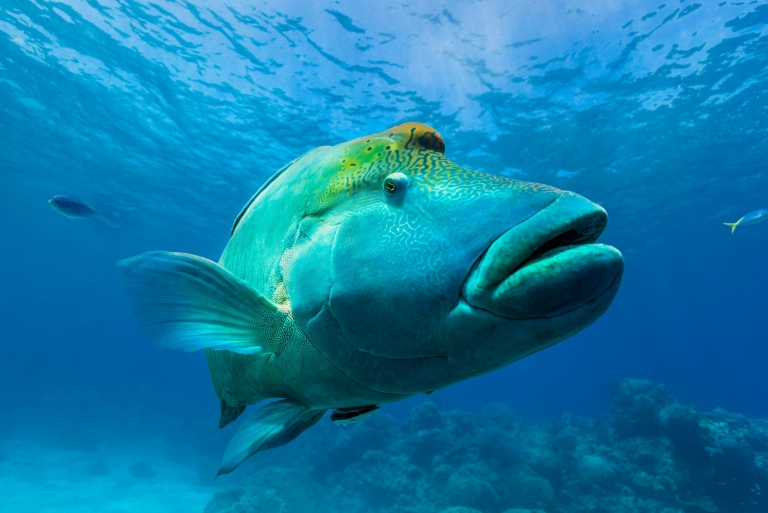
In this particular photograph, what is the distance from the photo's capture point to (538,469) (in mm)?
13602

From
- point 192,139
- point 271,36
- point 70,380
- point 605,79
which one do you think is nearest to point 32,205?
point 70,380

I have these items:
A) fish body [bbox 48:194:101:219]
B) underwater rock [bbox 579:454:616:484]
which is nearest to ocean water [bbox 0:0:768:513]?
underwater rock [bbox 579:454:616:484]

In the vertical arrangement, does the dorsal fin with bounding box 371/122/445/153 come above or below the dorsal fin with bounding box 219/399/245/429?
above

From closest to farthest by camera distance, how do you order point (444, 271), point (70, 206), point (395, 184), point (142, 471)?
point (444, 271) → point (395, 184) → point (70, 206) → point (142, 471)

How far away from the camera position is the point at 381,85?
15.6m

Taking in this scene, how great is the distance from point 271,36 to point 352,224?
15276mm

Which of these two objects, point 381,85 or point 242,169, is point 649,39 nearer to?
point 381,85

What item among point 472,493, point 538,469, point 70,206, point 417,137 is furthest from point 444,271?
point 538,469

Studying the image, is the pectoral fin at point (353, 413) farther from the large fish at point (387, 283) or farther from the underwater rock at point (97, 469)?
the underwater rock at point (97, 469)

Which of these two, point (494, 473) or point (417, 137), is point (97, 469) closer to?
point (494, 473)

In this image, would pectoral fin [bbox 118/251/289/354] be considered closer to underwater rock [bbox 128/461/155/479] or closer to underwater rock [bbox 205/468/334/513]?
underwater rock [bbox 205/468/334/513]

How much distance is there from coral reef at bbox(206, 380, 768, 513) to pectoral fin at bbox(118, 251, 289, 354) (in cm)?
1097

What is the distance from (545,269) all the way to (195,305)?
1131 millimetres

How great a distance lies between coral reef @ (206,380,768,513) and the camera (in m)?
11.9
